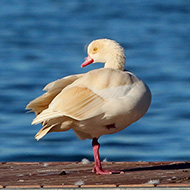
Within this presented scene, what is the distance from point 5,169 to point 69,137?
38.1 ft

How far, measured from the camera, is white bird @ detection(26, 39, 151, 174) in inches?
333

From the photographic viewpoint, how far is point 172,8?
5666 cm

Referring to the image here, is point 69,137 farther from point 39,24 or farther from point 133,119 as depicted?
point 39,24

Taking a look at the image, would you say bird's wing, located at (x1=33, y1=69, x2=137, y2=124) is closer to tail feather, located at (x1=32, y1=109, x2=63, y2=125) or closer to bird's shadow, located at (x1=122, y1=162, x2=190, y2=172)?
tail feather, located at (x1=32, y1=109, x2=63, y2=125)

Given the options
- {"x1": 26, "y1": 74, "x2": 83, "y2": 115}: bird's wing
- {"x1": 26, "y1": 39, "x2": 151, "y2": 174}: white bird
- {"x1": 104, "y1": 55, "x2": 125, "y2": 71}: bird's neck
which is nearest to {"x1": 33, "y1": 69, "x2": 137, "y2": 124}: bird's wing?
{"x1": 26, "y1": 39, "x2": 151, "y2": 174}: white bird

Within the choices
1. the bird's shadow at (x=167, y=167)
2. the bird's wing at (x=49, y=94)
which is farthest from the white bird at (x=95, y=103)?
the bird's shadow at (x=167, y=167)

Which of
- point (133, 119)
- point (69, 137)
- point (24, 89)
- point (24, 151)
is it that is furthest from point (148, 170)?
point (24, 89)

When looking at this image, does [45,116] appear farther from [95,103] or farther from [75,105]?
[95,103]

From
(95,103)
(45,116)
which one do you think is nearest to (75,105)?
(95,103)

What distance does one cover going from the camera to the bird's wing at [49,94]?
349 inches

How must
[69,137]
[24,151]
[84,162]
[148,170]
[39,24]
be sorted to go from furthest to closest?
[39,24], [69,137], [24,151], [84,162], [148,170]

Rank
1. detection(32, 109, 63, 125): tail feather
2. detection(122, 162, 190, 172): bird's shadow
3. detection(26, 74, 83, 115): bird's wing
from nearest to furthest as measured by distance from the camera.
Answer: detection(32, 109, 63, 125): tail feather
detection(26, 74, 83, 115): bird's wing
detection(122, 162, 190, 172): bird's shadow

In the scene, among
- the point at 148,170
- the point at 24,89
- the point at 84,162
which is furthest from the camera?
the point at 24,89

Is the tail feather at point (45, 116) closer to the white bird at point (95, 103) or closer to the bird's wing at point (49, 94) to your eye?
the white bird at point (95, 103)
